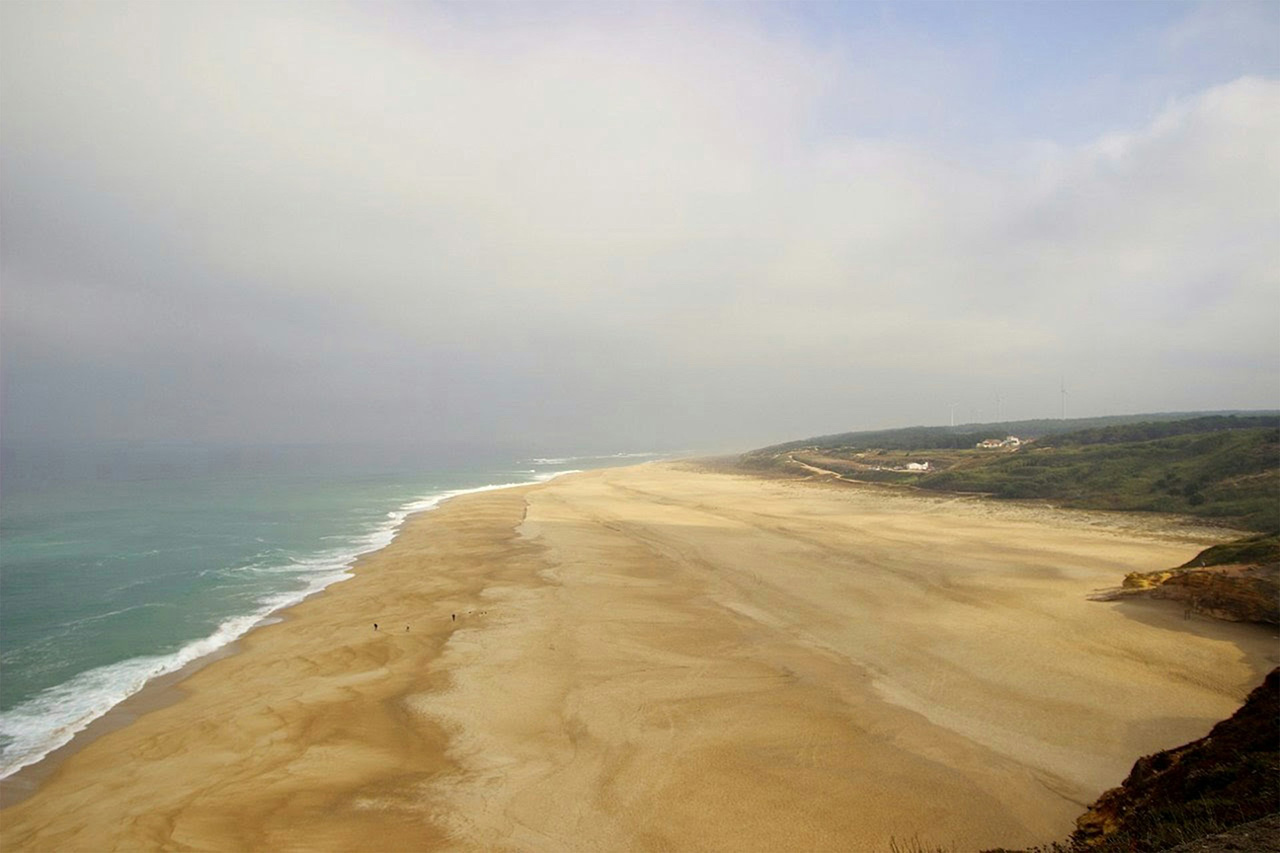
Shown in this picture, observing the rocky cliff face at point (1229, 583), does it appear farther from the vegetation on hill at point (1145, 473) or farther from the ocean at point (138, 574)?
the ocean at point (138, 574)

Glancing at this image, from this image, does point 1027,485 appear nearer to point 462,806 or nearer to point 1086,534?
point 1086,534

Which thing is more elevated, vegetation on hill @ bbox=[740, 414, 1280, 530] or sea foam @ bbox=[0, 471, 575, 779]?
vegetation on hill @ bbox=[740, 414, 1280, 530]

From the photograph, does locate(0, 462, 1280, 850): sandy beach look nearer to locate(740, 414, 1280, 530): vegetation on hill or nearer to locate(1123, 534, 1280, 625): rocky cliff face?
locate(1123, 534, 1280, 625): rocky cliff face

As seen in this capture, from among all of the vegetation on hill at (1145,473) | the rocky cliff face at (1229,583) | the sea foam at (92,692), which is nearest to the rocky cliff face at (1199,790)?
the rocky cliff face at (1229,583)

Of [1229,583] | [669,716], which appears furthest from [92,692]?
[1229,583]

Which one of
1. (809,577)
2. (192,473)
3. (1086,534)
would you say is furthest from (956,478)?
(192,473)

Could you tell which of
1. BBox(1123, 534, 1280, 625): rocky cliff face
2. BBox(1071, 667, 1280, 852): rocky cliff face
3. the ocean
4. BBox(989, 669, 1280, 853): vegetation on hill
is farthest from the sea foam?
BBox(1123, 534, 1280, 625): rocky cliff face

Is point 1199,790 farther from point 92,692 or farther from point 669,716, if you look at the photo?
point 92,692
